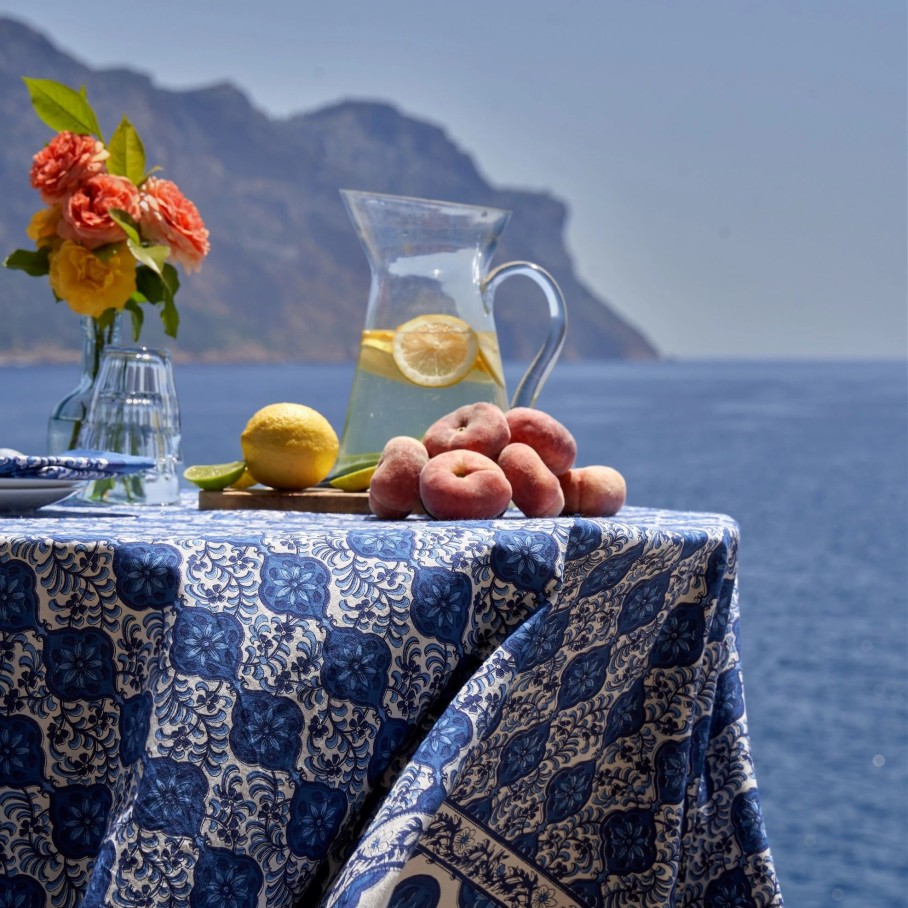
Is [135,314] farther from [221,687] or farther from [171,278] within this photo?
[221,687]

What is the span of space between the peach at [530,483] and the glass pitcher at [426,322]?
0.27 meters

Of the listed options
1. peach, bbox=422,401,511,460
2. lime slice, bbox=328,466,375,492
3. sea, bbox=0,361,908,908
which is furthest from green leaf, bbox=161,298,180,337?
sea, bbox=0,361,908,908

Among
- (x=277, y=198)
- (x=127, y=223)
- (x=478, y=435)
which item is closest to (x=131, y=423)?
(x=127, y=223)

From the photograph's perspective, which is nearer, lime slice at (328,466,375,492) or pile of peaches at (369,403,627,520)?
pile of peaches at (369,403,627,520)

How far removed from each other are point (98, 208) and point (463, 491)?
68 centimetres

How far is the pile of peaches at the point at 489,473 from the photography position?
1.18 m

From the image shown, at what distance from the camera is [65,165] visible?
157 cm

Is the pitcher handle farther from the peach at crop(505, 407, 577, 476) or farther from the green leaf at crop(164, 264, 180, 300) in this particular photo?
the green leaf at crop(164, 264, 180, 300)

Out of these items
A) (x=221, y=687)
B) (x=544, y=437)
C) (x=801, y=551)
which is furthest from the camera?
(x=801, y=551)

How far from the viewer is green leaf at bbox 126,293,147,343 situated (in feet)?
5.45

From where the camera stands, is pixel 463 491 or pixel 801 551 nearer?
pixel 463 491

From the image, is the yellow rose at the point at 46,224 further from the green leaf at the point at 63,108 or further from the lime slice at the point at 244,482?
the lime slice at the point at 244,482

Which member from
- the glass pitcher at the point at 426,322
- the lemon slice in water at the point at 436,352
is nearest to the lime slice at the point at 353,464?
the glass pitcher at the point at 426,322

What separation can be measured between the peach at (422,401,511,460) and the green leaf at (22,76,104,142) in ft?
2.30
